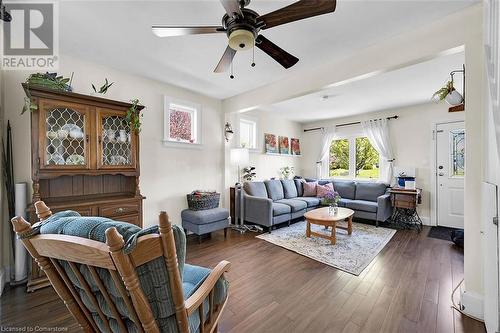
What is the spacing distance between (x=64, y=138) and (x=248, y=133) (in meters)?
3.50

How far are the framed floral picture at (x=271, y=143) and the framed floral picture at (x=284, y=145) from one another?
0.65ft

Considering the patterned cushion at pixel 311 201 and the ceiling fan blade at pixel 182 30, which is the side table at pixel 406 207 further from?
the ceiling fan blade at pixel 182 30

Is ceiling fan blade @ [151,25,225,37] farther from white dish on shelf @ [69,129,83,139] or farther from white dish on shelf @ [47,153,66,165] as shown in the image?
white dish on shelf @ [47,153,66,165]

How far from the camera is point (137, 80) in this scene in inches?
129

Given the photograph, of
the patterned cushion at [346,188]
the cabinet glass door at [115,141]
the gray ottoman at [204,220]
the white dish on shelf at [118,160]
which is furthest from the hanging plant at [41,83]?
the patterned cushion at [346,188]

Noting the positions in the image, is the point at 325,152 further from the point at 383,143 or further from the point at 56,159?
the point at 56,159

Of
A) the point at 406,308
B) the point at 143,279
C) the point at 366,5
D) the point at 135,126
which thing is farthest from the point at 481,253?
the point at 135,126

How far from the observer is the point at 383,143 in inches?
201

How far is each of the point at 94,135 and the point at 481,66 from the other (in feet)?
12.5

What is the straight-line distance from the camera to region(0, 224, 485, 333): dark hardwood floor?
171 centimetres

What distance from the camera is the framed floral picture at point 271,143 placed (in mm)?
5527

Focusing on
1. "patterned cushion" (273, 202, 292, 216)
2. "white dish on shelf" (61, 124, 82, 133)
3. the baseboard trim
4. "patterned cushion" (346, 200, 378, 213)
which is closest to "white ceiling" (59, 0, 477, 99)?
"white dish on shelf" (61, 124, 82, 133)

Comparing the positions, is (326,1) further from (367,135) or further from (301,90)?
(367,135)

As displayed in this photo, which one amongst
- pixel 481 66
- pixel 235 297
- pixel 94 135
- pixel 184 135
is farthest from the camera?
pixel 184 135
